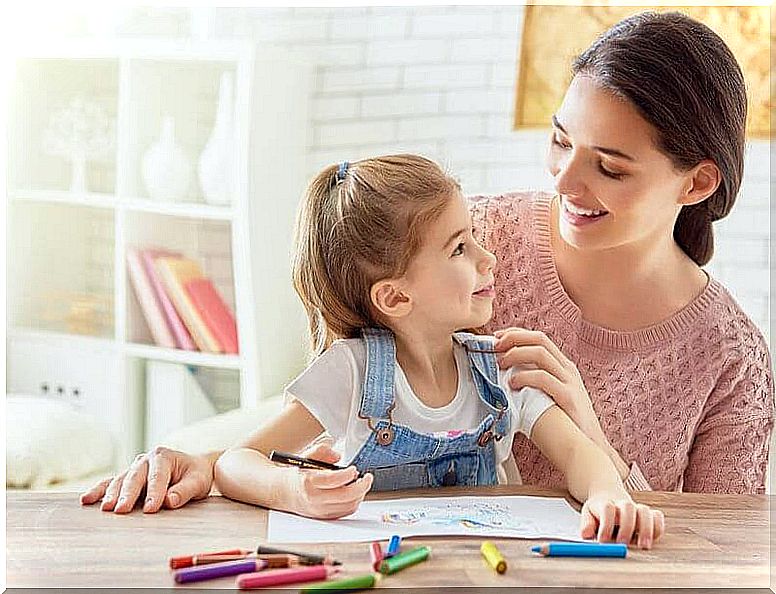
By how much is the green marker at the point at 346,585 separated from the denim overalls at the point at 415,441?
1.21ft

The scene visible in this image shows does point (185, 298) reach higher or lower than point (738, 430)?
lower

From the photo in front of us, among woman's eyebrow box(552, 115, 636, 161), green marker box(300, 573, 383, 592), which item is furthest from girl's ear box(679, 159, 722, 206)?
green marker box(300, 573, 383, 592)

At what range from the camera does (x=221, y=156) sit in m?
2.94

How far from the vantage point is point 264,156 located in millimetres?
2906

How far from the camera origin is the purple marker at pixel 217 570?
784mm

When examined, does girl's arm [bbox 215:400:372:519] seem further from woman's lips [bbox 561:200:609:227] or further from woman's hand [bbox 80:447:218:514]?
woman's lips [bbox 561:200:609:227]

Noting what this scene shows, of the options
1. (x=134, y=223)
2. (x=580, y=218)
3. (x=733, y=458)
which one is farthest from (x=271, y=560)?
(x=134, y=223)

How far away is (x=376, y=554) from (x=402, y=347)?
41 centimetres

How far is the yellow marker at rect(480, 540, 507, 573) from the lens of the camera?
82cm

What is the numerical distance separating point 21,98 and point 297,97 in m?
0.85

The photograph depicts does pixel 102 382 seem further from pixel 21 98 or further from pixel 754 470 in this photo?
pixel 754 470

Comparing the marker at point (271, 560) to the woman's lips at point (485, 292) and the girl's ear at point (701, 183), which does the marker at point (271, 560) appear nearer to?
the woman's lips at point (485, 292)

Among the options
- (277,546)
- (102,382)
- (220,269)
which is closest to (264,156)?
(220,269)

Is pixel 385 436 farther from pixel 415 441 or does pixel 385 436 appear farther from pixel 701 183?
pixel 701 183
